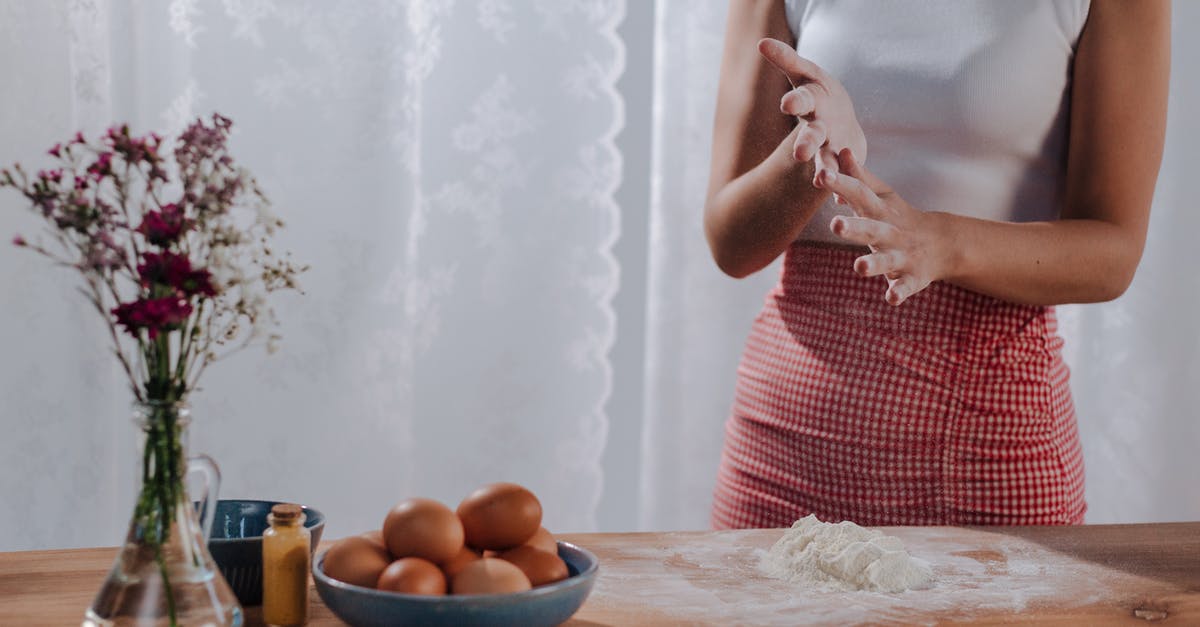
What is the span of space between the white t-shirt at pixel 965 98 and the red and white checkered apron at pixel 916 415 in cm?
11

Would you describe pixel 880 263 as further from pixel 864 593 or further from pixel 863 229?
pixel 864 593

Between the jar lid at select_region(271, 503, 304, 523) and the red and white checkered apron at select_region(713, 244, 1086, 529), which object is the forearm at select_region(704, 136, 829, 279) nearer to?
the red and white checkered apron at select_region(713, 244, 1086, 529)

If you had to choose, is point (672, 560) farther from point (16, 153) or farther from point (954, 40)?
point (16, 153)

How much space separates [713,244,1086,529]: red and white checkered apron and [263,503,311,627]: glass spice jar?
0.66m

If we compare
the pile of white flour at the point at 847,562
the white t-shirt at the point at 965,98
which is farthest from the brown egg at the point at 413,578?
the white t-shirt at the point at 965,98

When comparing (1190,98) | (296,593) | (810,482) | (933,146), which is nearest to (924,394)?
(810,482)

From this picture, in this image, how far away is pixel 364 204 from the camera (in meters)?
1.85

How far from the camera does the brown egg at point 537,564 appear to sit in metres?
0.80

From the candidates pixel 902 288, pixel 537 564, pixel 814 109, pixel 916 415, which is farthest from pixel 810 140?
pixel 537 564

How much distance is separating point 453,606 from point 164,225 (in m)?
0.29

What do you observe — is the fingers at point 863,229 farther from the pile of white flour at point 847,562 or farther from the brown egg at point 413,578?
the brown egg at point 413,578

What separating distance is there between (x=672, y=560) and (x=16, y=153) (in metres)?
1.26

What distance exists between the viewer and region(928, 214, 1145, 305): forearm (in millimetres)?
1179

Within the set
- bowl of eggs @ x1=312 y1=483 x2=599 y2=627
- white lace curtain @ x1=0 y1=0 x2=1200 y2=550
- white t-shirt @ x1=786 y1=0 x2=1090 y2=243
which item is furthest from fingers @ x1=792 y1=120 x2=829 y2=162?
white lace curtain @ x1=0 y1=0 x2=1200 y2=550
